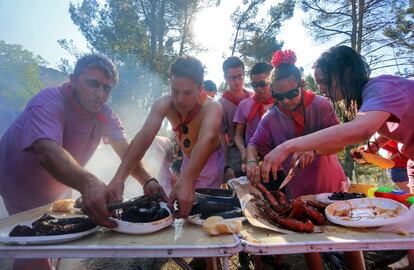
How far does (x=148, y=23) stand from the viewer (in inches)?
482

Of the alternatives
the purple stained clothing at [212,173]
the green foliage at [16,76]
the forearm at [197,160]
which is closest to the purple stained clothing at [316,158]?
the purple stained clothing at [212,173]

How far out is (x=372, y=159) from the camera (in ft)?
7.64

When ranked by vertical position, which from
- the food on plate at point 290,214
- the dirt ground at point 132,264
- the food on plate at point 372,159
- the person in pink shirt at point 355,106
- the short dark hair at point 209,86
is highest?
the short dark hair at point 209,86

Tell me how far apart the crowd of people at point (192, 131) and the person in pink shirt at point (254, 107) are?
61cm

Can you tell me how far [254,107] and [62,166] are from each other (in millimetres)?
2380

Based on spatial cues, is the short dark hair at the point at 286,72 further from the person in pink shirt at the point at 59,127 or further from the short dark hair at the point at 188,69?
the person in pink shirt at the point at 59,127

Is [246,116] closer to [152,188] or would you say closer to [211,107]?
[211,107]

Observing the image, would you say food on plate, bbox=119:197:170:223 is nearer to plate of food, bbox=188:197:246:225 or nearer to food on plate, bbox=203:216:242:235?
plate of food, bbox=188:197:246:225

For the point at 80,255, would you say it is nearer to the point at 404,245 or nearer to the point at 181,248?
the point at 181,248

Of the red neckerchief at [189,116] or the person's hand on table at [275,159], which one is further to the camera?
the red neckerchief at [189,116]

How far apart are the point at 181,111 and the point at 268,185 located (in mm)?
1328

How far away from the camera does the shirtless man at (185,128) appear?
1.71 metres

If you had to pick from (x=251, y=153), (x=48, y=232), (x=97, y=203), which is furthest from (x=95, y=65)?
(x=251, y=153)

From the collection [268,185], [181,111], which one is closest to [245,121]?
[268,185]
